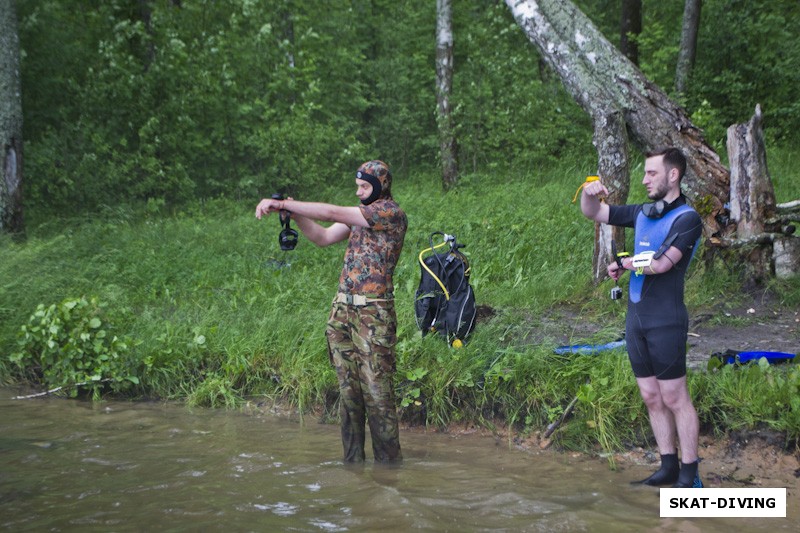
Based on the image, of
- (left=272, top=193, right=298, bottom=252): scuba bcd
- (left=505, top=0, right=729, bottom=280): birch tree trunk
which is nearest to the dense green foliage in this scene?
(left=505, top=0, right=729, bottom=280): birch tree trunk

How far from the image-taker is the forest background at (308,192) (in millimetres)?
6945

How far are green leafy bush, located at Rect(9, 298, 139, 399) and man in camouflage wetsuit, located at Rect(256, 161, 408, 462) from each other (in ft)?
10.1

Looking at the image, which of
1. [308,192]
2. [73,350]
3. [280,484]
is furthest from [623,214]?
[308,192]

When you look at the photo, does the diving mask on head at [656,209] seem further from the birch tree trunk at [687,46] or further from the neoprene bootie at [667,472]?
the birch tree trunk at [687,46]

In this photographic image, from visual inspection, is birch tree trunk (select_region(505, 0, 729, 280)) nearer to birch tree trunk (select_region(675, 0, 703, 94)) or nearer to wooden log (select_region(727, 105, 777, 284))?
wooden log (select_region(727, 105, 777, 284))

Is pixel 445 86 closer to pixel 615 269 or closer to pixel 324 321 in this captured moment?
pixel 324 321

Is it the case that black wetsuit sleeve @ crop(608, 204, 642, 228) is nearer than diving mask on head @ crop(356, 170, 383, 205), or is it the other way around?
black wetsuit sleeve @ crop(608, 204, 642, 228)

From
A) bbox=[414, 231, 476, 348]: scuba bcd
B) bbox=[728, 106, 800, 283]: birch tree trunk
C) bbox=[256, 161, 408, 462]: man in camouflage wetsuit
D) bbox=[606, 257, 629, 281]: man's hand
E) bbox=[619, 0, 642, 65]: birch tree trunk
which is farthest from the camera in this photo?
bbox=[619, 0, 642, 65]: birch tree trunk

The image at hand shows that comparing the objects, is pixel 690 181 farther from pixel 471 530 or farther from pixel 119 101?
pixel 119 101

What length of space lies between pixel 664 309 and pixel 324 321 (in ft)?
13.2

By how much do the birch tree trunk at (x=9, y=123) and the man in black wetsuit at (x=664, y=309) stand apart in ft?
31.8

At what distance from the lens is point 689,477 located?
16.2 ft

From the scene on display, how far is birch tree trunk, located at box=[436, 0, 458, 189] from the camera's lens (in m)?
14.8

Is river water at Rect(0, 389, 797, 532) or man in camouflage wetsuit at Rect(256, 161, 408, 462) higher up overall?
man in camouflage wetsuit at Rect(256, 161, 408, 462)
